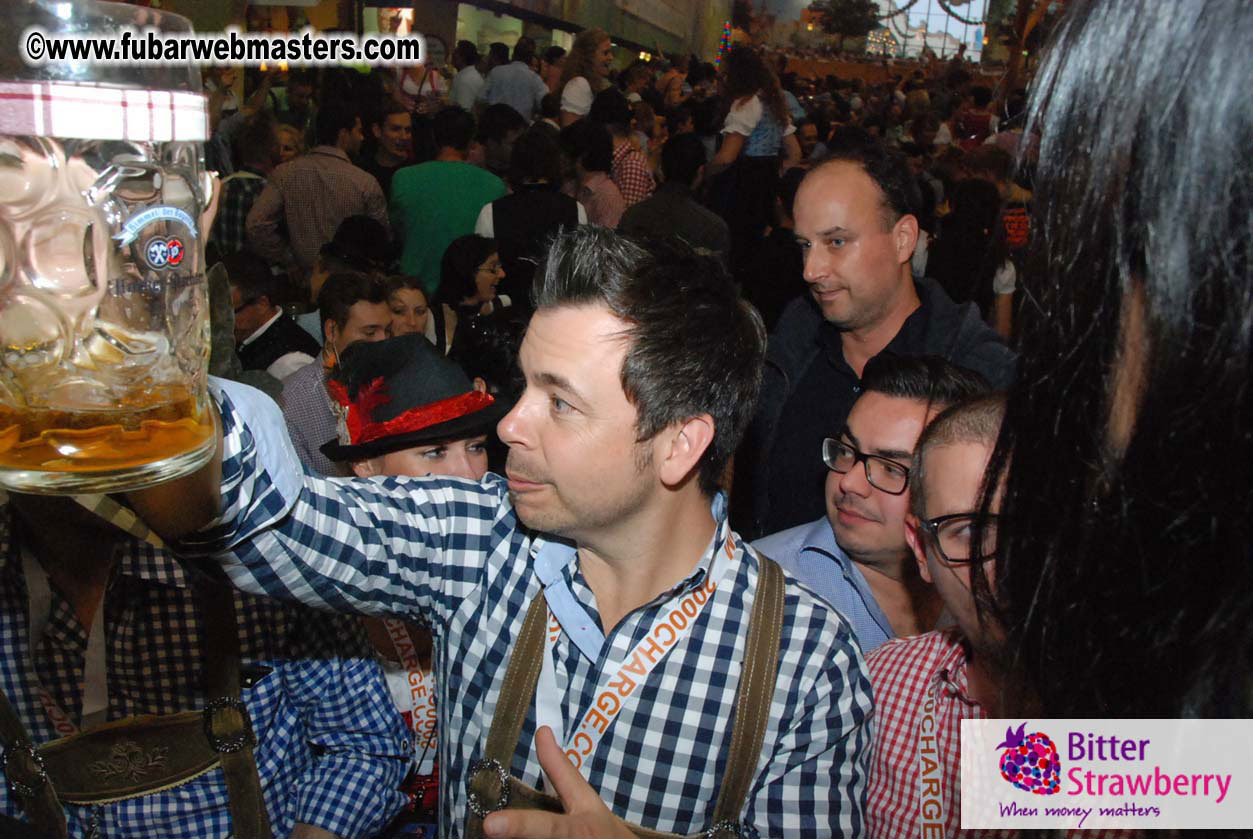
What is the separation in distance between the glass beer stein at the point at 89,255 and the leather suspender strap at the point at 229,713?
89 centimetres

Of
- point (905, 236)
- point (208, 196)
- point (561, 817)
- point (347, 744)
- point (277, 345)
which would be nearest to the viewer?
point (208, 196)

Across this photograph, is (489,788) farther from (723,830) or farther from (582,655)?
(723,830)

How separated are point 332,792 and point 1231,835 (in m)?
1.61

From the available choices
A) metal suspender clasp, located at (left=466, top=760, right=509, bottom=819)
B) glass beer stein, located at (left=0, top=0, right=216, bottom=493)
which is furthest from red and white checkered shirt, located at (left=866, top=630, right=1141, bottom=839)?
glass beer stein, located at (left=0, top=0, right=216, bottom=493)

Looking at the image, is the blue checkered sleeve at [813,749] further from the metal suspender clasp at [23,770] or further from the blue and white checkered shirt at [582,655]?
the metal suspender clasp at [23,770]

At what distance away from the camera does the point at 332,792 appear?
190 centimetres

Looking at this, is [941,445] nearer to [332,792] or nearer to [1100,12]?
[1100,12]

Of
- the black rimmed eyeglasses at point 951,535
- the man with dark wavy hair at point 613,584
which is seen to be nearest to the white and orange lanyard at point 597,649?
the man with dark wavy hair at point 613,584

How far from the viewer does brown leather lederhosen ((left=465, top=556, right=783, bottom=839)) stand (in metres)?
1.44

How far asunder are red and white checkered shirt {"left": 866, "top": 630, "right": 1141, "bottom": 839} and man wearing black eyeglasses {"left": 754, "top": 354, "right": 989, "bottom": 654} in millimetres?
416

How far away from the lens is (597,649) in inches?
62.1

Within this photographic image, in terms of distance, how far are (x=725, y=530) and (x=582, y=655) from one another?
33cm

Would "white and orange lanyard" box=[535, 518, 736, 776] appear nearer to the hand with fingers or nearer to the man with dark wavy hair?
the man with dark wavy hair

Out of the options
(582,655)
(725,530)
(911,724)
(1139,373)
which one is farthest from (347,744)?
(1139,373)
